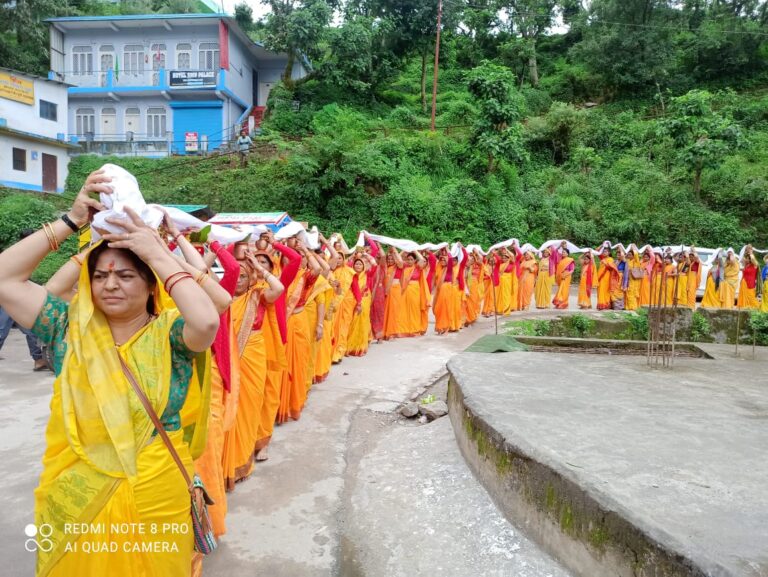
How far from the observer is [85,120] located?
94.1ft

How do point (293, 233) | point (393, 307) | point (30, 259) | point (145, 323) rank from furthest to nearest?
1. point (393, 307)
2. point (293, 233)
3. point (145, 323)
4. point (30, 259)

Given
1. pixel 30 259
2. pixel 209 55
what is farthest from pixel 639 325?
pixel 209 55

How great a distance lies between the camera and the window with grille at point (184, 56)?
2831 cm

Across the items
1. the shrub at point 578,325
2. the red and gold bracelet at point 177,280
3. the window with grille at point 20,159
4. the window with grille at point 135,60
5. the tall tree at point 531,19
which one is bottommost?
the shrub at point 578,325

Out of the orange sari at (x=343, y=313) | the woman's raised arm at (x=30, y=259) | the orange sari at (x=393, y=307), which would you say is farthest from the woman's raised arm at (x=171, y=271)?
the orange sari at (x=393, y=307)

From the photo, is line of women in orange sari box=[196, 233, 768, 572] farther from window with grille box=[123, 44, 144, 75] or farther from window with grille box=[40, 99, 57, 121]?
window with grille box=[123, 44, 144, 75]

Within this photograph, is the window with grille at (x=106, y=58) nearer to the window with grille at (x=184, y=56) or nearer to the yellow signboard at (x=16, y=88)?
the window with grille at (x=184, y=56)

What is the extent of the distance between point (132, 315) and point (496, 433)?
245cm

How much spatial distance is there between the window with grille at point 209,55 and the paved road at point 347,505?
2510 centimetres

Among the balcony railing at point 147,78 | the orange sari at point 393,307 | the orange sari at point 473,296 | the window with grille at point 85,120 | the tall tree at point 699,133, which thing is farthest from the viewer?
the window with grille at point 85,120

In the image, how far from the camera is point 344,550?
347 cm

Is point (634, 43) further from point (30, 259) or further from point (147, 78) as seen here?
point (30, 259)

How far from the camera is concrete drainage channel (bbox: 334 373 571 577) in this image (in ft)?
10.5

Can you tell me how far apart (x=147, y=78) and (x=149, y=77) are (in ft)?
0.39
